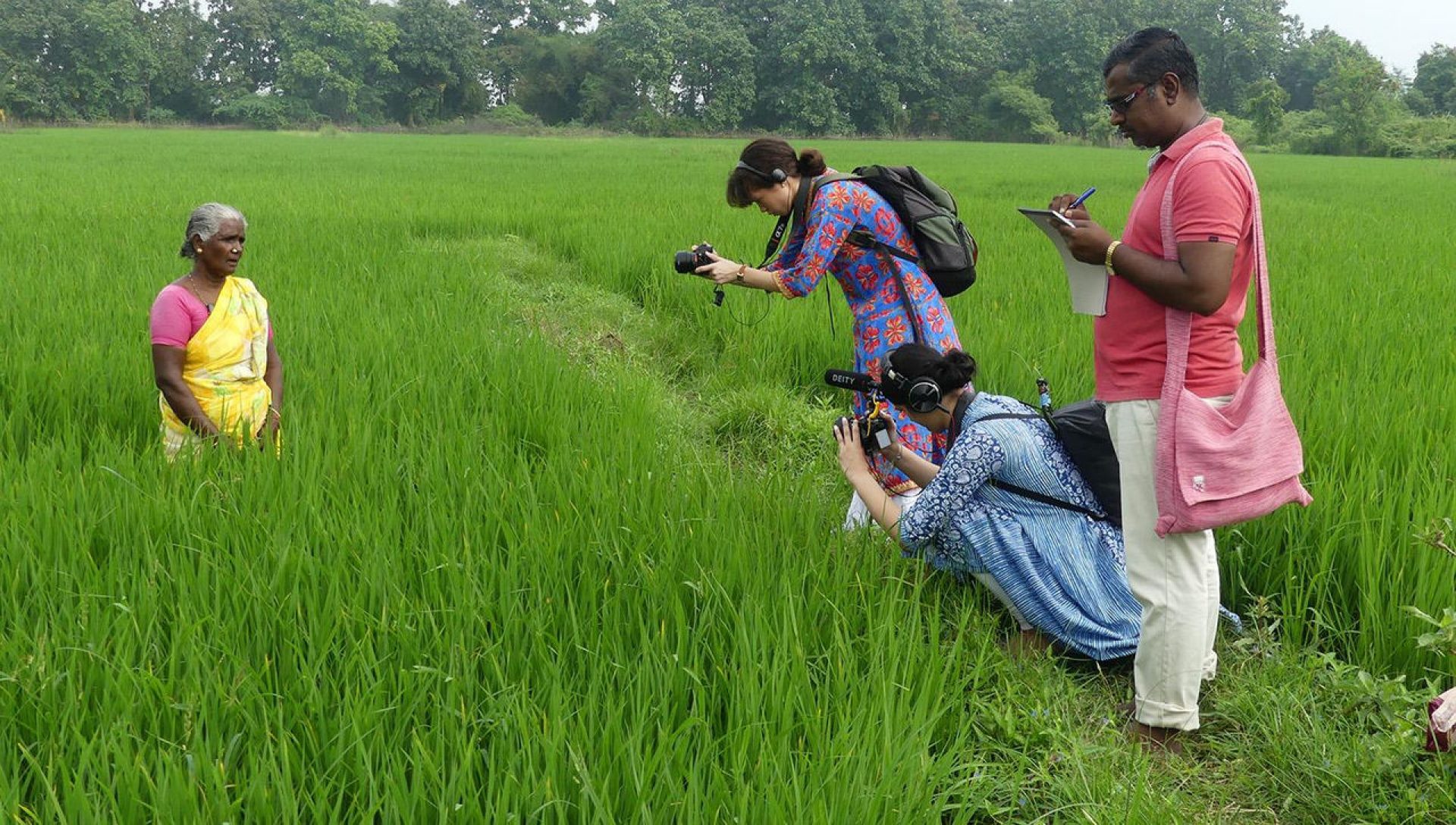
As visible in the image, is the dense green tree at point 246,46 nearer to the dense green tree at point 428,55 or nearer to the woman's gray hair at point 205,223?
the dense green tree at point 428,55

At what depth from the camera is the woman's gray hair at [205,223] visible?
8.32 feet

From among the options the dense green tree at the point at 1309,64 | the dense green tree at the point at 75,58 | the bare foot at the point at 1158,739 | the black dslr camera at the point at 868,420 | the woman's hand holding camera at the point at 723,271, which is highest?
the dense green tree at the point at 1309,64

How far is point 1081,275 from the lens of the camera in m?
1.74

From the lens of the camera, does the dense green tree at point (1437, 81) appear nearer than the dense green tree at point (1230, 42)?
Yes

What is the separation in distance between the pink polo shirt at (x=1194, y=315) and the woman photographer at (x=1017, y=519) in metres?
0.32

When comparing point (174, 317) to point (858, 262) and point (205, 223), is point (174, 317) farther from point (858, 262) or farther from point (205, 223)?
point (858, 262)

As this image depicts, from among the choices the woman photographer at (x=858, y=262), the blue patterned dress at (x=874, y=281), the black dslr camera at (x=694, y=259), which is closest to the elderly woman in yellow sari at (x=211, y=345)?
the black dslr camera at (x=694, y=259)

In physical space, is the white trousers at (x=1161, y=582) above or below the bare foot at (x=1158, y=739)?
above

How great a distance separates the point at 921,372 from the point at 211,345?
1776 millimetres

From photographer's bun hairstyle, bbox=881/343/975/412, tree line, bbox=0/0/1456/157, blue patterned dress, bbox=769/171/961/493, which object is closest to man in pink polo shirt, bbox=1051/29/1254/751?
photographer's bun hairstyle, bbox=881/343/975/412

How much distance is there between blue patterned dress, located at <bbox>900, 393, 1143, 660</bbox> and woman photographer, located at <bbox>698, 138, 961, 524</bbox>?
1.48ft

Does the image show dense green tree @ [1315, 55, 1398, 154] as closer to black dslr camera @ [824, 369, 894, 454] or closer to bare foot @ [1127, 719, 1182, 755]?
black dslr camera @ [824, 369, 894, 454]

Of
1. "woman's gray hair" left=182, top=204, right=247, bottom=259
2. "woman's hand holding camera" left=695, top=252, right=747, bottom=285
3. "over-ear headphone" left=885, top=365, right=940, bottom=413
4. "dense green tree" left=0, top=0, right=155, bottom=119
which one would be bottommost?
"over-ear headphone" left=885, top=365, right=940, bottom=413

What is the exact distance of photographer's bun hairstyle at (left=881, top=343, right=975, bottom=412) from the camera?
7.07 ft
